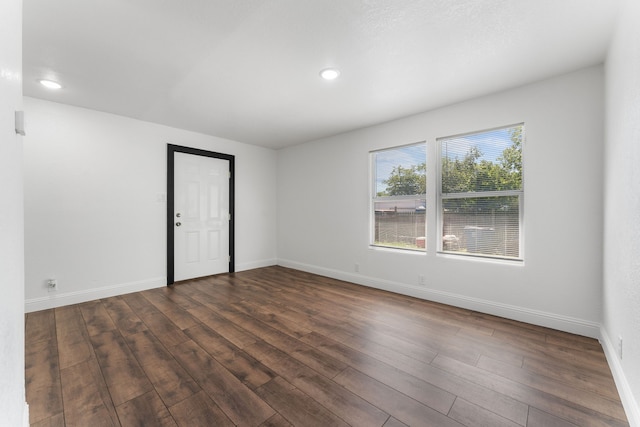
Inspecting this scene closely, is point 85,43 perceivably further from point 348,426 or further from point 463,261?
point 463,261

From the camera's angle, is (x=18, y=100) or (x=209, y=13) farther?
(x=209, y=13)

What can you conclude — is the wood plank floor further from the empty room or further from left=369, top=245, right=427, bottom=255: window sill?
left=369, top=245, right=427, bottom=255: window sill

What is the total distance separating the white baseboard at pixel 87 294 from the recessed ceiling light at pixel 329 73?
369 centimetres

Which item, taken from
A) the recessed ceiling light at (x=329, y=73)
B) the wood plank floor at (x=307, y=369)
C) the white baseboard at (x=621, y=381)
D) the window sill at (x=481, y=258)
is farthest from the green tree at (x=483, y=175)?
the recessed ceiling light at (x=329, y=73)

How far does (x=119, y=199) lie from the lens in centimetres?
367

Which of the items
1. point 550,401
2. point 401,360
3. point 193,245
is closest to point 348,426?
point 401,360

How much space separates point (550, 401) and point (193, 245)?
458cm

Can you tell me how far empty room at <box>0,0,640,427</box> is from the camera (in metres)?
1.58

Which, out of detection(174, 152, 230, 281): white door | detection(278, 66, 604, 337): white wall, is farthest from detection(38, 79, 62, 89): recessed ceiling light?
detection(278, 66, 604, 337): white wall

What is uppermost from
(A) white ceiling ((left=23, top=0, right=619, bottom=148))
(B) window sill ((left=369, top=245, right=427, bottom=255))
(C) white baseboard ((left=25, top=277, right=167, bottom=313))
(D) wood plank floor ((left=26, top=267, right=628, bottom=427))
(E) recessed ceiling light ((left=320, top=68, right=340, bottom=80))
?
(A) white ceiling ((left=23, top=0, right=619, bottom=148))

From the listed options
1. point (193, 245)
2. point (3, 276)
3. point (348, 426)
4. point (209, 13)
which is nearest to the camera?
point (3, 276)

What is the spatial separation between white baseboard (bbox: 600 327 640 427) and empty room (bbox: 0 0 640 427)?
0.02m

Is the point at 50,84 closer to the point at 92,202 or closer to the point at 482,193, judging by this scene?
the point at 92,202

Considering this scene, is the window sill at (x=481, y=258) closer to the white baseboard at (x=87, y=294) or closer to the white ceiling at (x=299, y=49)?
the white ceiling at (x=299, y=49)
